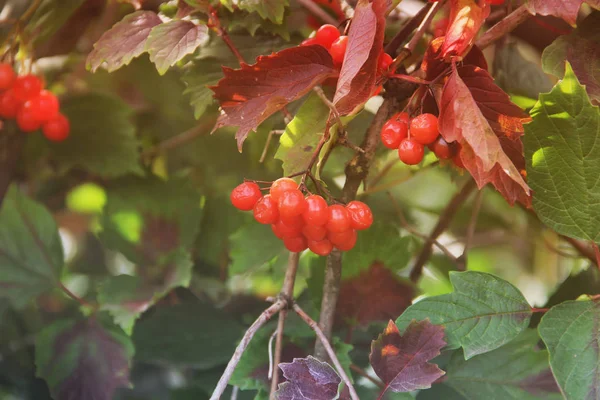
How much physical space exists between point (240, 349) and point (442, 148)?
0.27 m

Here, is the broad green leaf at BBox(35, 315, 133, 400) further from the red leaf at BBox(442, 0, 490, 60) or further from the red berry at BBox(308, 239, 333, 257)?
the red leaf at BBox(442, 0, 490, 60)

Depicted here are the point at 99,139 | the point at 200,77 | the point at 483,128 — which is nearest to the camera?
the point at 483,128

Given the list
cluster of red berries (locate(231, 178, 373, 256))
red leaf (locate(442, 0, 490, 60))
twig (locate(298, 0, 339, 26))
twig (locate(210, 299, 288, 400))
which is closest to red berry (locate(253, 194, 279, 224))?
cluster of red berries (locate(231, 178, 373, 256))

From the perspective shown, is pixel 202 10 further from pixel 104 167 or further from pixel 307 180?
pixel 104 167

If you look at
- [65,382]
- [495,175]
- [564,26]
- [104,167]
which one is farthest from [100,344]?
[564,26]

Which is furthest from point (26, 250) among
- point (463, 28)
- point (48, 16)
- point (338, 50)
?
point (463, 28)

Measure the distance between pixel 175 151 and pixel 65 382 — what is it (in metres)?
0.56

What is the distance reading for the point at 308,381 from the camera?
0.56 metres

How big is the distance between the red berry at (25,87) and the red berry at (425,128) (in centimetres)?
61

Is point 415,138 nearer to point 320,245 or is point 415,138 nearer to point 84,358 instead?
point 320,245

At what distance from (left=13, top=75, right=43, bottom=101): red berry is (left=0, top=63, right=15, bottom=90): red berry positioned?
0.05 ft

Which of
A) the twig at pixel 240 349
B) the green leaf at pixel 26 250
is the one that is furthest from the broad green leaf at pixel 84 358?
the twig at pixel 240 349

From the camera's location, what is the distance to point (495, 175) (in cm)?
53

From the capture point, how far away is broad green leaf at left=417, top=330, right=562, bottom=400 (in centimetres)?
66
